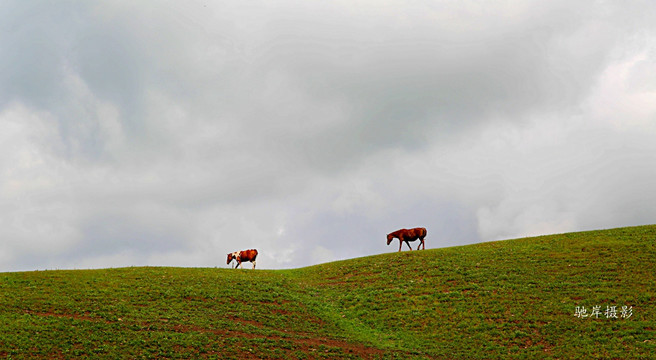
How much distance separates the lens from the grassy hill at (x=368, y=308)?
78.2 feet

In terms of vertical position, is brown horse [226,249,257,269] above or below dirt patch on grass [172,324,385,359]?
above

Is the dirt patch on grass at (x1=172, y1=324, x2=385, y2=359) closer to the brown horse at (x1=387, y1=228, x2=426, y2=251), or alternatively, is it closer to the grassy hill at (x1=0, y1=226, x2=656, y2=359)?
the grassy hill at (x1=0, y1=226, x2=656, y2=359)

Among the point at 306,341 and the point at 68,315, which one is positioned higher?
the point at 68,315

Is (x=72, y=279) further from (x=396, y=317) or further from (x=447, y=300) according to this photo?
(x=447, y=300)

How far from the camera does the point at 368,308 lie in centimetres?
3231

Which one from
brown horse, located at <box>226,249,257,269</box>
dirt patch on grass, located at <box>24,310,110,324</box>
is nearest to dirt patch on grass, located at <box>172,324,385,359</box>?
dirt patch on grass, located at <box>24,310,110,324</box>

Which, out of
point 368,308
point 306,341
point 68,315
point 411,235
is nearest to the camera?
point 306,341

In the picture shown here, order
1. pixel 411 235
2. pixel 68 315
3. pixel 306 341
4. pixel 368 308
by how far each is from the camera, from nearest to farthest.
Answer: pixel 306 341 < pixel 68 315 < pixel 368 308 < pixel 411 235

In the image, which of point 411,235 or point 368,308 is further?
point 411,235

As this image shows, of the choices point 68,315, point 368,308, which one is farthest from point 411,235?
point 68,315

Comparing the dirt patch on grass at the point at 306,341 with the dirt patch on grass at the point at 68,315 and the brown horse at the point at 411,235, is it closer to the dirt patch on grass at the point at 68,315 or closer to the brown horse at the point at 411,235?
the dirt patch on grass at the point at 68,315

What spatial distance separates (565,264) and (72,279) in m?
36.2

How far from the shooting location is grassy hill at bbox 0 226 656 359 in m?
23.8

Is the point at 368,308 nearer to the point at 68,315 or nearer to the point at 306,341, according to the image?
the point at 306,341
